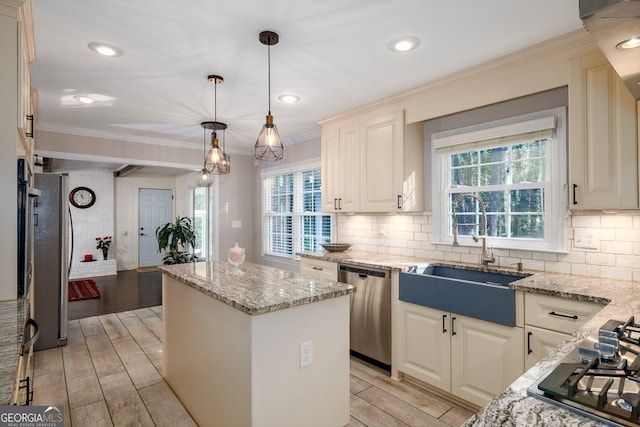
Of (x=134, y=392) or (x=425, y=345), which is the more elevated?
(x=425, y=345)

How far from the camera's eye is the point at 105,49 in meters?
2.41

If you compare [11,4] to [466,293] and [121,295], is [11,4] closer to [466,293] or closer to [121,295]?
[466,293]

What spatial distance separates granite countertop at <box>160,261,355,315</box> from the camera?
168 centimetres

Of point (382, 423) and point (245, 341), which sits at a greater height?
point (245, 341)

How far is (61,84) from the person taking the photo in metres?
3.03

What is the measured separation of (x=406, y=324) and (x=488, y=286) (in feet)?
2.51

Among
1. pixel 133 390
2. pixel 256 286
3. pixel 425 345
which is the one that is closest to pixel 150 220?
pixel 133 390

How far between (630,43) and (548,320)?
149 centimetres

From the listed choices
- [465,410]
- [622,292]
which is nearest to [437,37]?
[622,292]

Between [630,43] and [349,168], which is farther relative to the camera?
[349,168]

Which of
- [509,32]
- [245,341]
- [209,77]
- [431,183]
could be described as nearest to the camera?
[245,341]

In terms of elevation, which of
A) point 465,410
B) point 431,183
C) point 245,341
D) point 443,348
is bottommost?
point 465,410

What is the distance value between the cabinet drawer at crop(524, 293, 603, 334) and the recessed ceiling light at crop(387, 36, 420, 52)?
5.75ft

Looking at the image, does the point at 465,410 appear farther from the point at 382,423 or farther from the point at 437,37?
the point at 437,37
